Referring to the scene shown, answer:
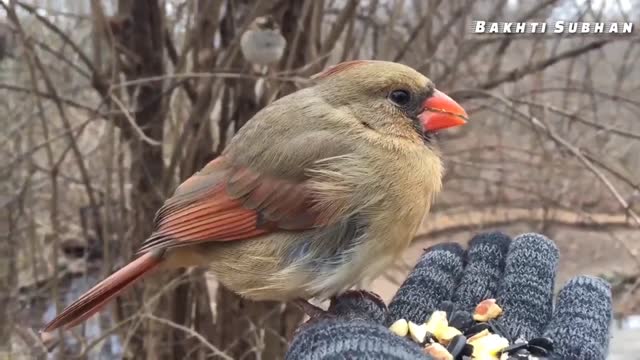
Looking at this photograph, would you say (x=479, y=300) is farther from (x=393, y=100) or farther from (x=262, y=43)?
(x=262, y=43)

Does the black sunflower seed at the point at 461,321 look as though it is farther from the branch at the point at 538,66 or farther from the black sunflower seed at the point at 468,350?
the branch at the point at 538,66

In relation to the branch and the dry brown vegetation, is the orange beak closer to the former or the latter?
the dry brown vegetation

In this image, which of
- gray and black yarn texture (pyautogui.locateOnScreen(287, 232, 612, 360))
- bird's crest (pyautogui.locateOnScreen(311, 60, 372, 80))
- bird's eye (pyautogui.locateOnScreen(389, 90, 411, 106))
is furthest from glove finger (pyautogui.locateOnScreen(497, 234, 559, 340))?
bird's crest (pyautogui.locateOnScreen(311, 60, 372, 80))

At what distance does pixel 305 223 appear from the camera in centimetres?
161

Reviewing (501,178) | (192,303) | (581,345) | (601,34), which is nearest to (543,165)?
(501,178)

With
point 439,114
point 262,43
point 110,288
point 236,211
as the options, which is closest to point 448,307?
point 439,114

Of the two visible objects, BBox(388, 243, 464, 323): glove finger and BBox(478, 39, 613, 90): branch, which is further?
BBox(478, 39, 613, 90): branch

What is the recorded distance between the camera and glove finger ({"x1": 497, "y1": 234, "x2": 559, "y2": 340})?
1.84m

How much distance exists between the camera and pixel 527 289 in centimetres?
189

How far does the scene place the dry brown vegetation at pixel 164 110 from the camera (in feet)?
9.60

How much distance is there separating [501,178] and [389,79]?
7.93 ft

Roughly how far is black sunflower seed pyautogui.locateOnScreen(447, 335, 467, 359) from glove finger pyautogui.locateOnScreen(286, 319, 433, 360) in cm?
15

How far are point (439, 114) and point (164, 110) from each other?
1576mm

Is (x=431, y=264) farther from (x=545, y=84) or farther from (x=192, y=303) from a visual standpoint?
(x=545, y=84)
